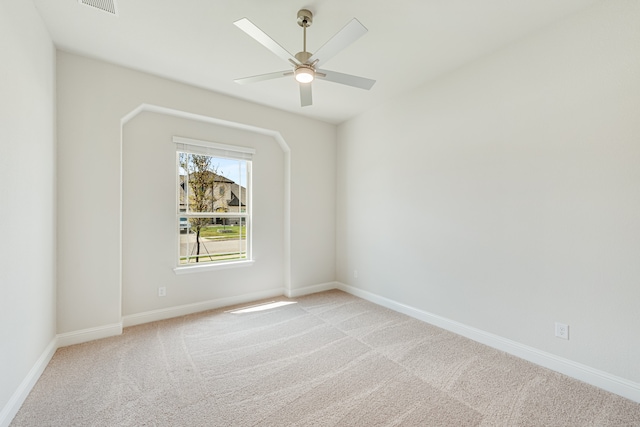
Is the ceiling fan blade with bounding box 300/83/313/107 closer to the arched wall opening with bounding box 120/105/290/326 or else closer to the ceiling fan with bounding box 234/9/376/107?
the ceiling fan with bounding box 234/9/376/107

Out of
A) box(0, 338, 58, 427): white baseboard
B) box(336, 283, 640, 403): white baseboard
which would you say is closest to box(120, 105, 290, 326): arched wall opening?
box(0, 338, 58, 427): white baseboard

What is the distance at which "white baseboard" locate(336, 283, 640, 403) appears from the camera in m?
1.90

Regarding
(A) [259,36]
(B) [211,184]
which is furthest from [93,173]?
(A) [259,36]

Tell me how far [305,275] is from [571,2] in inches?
158

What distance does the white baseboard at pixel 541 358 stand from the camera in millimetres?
1896

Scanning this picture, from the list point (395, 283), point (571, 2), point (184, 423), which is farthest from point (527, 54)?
point (184, 423)

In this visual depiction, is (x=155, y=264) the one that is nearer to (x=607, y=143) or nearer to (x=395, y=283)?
(x=395, y=283)

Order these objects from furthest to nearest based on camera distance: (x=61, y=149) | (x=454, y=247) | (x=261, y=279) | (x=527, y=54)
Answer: (x=261, y=279), (x=454, y=247), (x=61, y=149), (x=527, y=54)

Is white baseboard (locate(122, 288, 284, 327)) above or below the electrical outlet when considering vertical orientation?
below

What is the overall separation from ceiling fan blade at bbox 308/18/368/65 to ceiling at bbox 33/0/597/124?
428mm

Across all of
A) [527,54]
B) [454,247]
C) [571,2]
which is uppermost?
[571,2]

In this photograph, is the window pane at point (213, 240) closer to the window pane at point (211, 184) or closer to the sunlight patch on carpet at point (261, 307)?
the window pane at point (211, 184)

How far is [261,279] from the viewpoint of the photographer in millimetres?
4023

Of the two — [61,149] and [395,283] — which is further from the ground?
[61,149]
